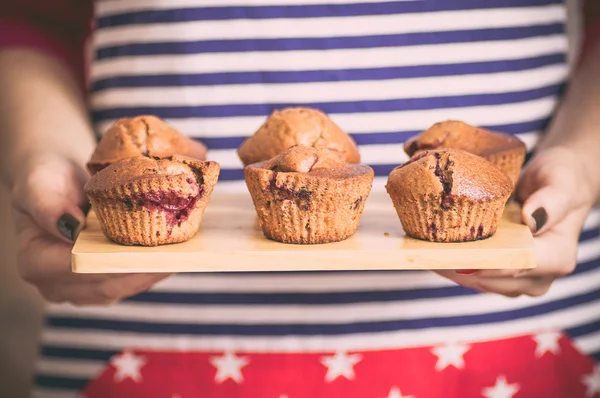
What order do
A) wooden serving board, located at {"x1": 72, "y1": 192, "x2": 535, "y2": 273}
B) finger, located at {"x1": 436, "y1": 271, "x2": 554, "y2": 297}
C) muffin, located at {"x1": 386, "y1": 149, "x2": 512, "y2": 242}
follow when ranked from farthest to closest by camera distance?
finger, located at {"x1": 436, "y1": 271, "x2": 554, "y2": 297} < muffin, located at {"x1": 386, "y1": 149, "x2": 512, "y2": 242} < wooden serving board, located at {"x1": 72, "y1": 192, "x2": 535, "y2": 273}

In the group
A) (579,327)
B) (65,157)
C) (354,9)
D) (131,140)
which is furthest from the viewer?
(579,327)

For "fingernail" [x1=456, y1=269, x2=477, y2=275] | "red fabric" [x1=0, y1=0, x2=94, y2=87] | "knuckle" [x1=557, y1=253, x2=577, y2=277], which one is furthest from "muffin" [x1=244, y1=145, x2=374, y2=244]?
"red fabric" [x1=0, y1=0, x2=94, y2=87]

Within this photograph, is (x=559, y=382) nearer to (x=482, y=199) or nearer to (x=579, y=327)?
(x=579, y=327)

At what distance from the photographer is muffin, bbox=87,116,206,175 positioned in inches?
61.8

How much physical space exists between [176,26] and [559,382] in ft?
4.20

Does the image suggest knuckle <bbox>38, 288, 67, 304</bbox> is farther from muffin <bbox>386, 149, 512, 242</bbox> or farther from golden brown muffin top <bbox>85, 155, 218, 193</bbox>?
muffin <bbox>386, 149, 512, 242</bbox>

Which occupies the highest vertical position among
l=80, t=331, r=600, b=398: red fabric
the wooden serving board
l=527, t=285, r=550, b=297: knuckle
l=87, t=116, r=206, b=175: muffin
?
l=87, t=116, r=206, b=175: muffin

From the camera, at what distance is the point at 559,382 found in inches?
75.0

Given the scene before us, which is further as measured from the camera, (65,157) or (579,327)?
(579,327)

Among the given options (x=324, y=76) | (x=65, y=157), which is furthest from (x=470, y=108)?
(x=65, y=157)

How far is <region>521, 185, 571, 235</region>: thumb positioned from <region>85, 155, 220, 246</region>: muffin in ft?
1.99

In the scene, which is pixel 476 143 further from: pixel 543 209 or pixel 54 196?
pixel 54 196

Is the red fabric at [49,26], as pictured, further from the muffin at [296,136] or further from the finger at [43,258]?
the muffin at [296,136]

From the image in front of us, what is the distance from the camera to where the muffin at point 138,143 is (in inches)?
61.8
